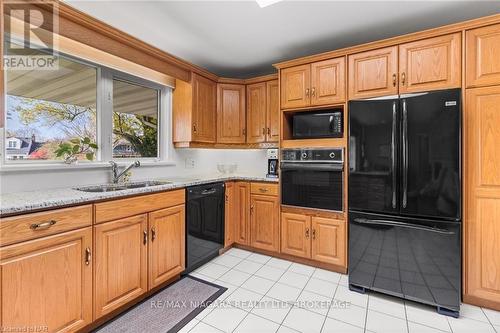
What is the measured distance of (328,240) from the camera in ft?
8.39

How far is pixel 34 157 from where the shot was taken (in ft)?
6.51

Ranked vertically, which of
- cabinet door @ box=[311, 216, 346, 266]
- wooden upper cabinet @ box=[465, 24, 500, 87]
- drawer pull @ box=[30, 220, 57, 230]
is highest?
wooden upper cabinet @ box=[465, 24, 500, 87]

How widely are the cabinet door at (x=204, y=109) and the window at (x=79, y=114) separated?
0.47 metres

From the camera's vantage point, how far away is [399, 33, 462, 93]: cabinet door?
1.98 metres

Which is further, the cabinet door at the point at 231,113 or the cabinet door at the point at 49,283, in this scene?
Result: the cabinet door at the point at 231,113

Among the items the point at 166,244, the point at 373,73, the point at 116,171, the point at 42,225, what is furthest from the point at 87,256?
the point at 373,73

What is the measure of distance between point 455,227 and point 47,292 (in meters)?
2.79

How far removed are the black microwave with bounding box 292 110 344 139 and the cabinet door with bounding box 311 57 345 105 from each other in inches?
5.4

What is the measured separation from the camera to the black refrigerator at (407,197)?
1868mm

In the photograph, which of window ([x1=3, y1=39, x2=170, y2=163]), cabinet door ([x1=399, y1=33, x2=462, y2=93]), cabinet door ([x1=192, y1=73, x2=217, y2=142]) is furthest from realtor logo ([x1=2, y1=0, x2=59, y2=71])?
cabinet door ([x1=399, y1=33, x2=462, y2=93])

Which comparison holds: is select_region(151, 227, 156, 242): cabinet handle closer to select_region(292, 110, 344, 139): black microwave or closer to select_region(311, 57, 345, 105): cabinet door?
select_region(292, 110, 344, 139): black microwave

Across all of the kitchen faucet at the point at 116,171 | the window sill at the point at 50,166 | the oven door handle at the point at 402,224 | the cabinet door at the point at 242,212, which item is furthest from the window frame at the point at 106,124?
the oven door handle at the point at 402,224

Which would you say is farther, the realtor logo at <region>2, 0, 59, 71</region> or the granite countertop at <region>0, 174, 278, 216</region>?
the realtor logo at <region>2, 0, 59, 71</region>

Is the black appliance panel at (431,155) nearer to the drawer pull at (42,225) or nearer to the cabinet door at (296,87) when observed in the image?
the cabinet door at (296,87)
